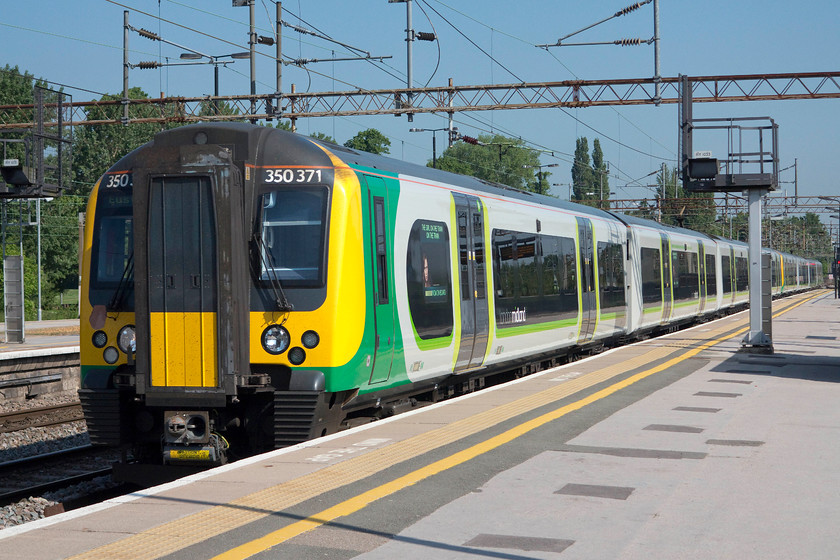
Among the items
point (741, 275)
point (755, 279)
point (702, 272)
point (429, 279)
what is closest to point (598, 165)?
point (741, 275)

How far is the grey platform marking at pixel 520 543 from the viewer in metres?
5.55

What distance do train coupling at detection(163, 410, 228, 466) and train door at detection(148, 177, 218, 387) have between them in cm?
31

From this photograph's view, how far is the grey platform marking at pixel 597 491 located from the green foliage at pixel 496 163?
92355mm

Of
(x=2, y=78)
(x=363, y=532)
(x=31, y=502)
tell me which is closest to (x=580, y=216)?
(x=31, y=502)

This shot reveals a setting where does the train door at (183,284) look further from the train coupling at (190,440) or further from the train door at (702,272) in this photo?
the train door at (702,272)

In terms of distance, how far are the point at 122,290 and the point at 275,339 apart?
166cm

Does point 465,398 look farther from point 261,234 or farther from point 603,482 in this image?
point 603,482

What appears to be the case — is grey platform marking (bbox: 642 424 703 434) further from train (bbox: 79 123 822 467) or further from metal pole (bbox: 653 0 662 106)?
metal pole (bbox: 653 0 662 106)

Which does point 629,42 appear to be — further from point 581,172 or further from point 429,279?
point 581,172

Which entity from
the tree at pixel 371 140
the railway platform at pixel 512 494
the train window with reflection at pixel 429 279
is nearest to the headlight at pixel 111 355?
the railway platform at pixel 512 494

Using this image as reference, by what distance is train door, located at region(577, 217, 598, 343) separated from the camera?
63.1 feet

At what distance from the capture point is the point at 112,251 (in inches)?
388

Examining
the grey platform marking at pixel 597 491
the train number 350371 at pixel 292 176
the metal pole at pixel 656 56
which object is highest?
the metal pole at pixel 656 56

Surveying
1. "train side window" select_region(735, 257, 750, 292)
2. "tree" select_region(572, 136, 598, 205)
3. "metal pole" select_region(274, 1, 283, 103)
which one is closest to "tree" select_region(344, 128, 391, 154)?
"tree" select_region(572, 136, 598, 205)
